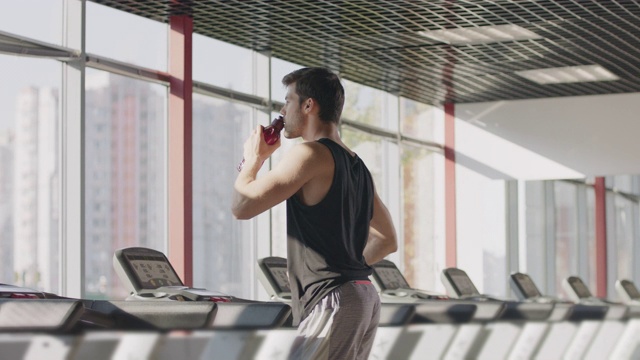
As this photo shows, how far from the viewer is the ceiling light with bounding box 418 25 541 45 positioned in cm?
869

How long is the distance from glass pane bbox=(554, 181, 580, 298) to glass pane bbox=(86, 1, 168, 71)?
520cm

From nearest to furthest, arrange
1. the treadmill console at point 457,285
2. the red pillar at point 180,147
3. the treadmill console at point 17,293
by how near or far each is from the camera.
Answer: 1. the treadmill console at point 17,293
2. the red pillar at point 180,147
3. the treadmill console at point 457,285

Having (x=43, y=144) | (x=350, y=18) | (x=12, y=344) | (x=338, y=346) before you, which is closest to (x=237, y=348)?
(x=338, y=346)

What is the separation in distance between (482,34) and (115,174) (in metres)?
3.06

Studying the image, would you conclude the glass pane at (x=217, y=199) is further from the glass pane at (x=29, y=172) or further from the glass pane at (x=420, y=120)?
the glass pane at (x=420, y=120)

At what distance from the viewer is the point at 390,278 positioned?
25.2 ft

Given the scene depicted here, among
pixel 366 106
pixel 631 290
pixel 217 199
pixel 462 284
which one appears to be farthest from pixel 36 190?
pixel 631 290

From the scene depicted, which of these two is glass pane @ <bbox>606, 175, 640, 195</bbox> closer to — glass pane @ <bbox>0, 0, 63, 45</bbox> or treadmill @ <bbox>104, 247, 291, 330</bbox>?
glass pane @ <bbox>0, 0, 63, 45</bbox>

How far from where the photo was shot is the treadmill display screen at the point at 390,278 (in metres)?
7.56

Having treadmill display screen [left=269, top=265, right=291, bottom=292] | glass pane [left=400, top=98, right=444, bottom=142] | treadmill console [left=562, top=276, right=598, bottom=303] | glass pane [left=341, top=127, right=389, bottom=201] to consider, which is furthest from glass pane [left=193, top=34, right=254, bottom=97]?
treadmill console [left=562, top=276, right=598, bottom=303]

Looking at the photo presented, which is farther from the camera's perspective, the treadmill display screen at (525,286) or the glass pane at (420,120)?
the glass pane at (420,120)

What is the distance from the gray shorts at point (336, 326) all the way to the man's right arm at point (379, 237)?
0.33m

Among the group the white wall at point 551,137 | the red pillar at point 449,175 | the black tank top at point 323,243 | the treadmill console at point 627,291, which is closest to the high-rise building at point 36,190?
the black tank top at point 323,243

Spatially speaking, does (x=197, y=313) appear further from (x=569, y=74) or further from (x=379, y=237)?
(x=569, y=74)
